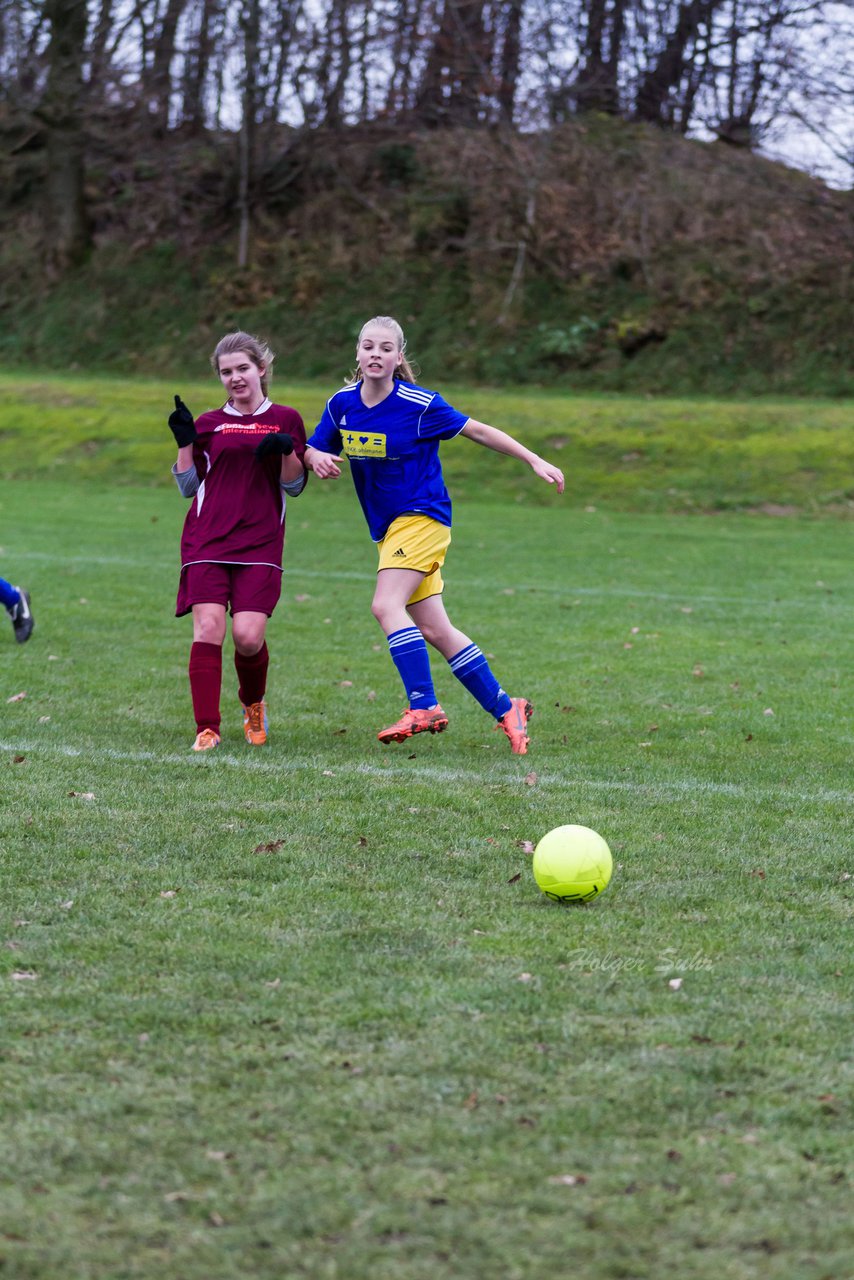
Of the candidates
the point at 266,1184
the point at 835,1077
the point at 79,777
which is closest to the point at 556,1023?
the point at 835,1077

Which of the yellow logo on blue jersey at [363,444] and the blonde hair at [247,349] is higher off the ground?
the blonde hair at [247,349]

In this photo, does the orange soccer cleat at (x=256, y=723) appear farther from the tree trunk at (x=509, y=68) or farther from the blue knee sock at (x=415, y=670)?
the tree trunk at (x=509, y=68)

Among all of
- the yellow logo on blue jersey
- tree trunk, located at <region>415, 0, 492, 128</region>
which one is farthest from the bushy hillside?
the yellow logo on blue jersey

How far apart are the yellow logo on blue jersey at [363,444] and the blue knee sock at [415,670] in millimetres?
873

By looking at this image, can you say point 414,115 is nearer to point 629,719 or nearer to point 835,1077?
point 629,719

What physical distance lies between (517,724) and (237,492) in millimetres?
1743

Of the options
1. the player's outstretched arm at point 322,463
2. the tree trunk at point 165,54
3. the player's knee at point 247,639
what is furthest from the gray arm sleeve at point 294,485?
the tree trunk at point 165,54

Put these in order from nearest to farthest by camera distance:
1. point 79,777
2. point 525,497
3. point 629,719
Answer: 1. point 79,777
2. point 629,719
3. point 525,497

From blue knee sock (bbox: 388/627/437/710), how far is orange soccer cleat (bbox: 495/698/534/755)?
1.21 ft

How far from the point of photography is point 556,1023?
3.53m

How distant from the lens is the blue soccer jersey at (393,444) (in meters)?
6.76

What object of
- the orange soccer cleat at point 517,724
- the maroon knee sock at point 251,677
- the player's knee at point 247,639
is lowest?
the orange soccer cleat at point 517,724

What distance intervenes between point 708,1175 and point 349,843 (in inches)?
98.4

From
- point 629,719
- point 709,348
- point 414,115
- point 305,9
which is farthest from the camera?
point 414,115
